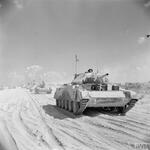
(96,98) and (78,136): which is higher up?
(96,98)

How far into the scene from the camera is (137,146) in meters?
5.38

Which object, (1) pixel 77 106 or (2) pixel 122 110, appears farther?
(2) pixel 122 110

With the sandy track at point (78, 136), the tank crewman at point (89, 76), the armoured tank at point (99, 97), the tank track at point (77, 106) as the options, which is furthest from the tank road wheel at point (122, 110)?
the sandy track at point (78, 136)

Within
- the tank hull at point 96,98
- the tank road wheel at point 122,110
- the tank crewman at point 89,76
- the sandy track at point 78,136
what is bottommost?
the sandy track at point 78,136

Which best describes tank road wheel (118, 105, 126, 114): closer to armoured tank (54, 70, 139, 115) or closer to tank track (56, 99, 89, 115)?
armoured tank (54, 70, 139, 115)

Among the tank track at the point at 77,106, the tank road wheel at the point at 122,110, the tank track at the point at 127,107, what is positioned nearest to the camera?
the tank track at the point at 77,106

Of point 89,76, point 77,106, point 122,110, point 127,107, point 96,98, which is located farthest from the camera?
point 89,76

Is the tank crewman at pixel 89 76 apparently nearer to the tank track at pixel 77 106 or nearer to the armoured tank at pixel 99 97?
the armoured tank at pixel 99 97

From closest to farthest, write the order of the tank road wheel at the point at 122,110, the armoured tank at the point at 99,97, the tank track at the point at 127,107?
the armoured tank at the point at 99,97 → the tank track at the point at 127,107 → the tank road wheel at the point at 122,110

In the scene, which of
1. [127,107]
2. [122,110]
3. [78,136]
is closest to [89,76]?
[122,110]

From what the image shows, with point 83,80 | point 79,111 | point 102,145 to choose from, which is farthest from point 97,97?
point 102,145

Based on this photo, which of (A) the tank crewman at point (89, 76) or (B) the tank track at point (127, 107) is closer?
(B) the tank track at point (127, 107)

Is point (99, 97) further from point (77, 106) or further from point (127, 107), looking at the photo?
point (127, 107)

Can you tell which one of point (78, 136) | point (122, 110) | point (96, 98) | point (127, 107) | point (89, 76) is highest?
point (89, 76)
